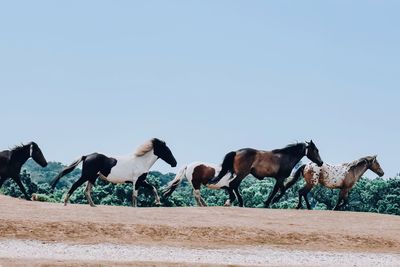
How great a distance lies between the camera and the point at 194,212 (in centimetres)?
3288

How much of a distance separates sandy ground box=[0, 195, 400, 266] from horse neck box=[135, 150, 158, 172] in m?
2.35

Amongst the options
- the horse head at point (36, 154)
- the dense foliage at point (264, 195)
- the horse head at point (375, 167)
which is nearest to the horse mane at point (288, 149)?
the horse head at point (375, 167)

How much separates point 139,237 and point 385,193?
49993 mm

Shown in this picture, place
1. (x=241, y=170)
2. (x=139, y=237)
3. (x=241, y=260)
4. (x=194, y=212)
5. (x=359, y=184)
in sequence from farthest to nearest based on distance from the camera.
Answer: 1. (x=359, y=184)
2. (x=241, y=170)
3. (x=194, y=212)
4. (x=139, y=237)
5. (x=241, y=260)

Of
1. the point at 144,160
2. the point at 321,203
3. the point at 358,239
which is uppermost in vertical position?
the point at 144,160

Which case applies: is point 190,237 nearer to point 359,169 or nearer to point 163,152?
point 163,152

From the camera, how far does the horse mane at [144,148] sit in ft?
114

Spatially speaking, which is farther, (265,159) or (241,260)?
(265,159)

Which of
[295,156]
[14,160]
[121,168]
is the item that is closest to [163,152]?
[121,168]

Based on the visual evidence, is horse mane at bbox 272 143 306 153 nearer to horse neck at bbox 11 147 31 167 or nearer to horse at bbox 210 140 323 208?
horse at bbox 210 140 323 208

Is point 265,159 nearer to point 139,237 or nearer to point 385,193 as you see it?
point 139,237

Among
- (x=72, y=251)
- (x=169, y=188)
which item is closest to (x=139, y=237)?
(x=72, y=251)

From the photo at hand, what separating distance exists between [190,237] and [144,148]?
8.68m

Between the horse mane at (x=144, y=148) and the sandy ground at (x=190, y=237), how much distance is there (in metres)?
2.87
